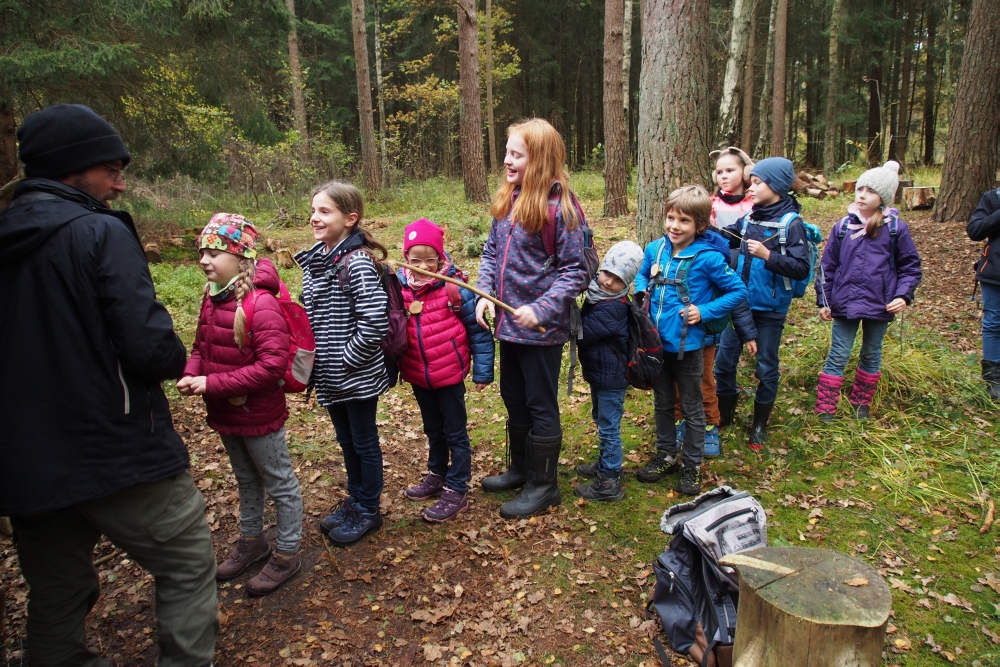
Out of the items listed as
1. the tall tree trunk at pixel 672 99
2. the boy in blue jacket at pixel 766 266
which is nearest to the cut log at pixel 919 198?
the tall tree trunk at pixel 672 99

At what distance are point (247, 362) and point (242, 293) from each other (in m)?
0.37

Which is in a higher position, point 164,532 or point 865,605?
point 164,532

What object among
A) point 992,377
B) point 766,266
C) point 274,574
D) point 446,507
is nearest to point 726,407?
point 766,266

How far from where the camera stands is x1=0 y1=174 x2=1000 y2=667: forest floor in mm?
3062

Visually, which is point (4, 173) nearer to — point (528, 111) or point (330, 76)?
point (330, 76)

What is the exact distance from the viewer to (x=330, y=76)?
92.2 ft

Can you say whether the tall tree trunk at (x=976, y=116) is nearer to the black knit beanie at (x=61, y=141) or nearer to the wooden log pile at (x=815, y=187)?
the wooden log pile at (x=815, y=187)

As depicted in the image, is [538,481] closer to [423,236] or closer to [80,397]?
[423,236]

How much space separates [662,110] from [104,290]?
4.92 meters

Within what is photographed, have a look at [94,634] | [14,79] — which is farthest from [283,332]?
[14,79]

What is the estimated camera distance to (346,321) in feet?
11.5

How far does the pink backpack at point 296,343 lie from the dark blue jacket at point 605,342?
174cm

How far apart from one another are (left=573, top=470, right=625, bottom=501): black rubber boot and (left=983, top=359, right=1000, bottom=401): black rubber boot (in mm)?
3773

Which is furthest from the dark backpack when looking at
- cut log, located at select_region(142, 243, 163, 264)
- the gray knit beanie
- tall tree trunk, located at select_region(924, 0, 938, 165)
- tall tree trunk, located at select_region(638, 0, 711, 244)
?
tall tree trunk, located at select_region(924, 0, 938, 165)
